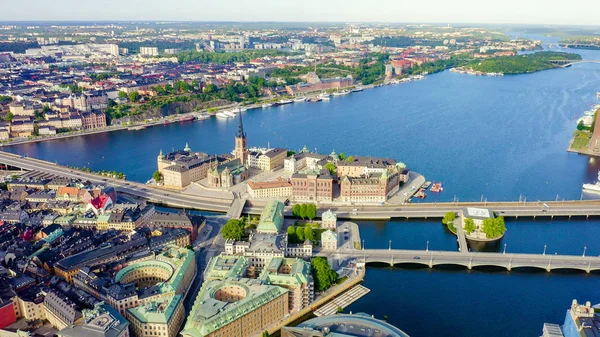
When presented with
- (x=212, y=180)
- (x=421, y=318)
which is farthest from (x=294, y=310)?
(x=212, y=180)

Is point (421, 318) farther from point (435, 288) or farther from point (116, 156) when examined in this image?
point (116, 156)

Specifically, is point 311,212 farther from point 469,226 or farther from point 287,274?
point 469,226

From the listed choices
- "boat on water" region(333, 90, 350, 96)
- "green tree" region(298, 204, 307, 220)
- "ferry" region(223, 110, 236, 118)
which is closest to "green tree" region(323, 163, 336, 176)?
"green tree" region(298, 204, 307, 220)

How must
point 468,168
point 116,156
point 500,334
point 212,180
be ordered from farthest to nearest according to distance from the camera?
point 116,156, point 468,168, point 212,180, point 500,334

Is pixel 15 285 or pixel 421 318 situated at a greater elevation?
pixel 15 285

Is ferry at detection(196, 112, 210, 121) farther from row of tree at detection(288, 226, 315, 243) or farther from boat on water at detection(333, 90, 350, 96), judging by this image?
row of tree at detection(288, 226, 315, 243)

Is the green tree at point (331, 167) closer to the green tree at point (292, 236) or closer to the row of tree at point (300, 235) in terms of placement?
the row of tree at point (300, 235)

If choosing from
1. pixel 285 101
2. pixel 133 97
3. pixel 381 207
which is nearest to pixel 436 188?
pixel 381 207

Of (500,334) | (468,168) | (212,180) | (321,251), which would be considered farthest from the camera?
(468,168)
